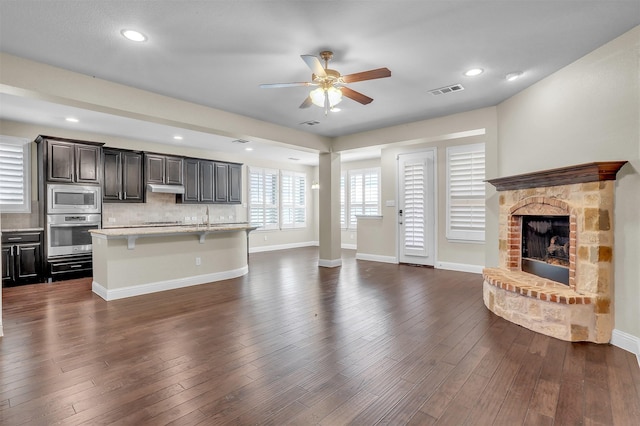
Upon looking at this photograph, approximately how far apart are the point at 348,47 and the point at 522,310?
3115 mm

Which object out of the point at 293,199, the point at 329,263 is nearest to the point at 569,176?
the point at 329,263

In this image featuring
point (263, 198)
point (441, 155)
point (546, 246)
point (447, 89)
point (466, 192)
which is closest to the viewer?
point (546, 246)

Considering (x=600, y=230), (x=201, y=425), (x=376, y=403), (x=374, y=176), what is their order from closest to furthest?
1. (x=201, y=425)
2. (x=376, y=403)
3. (x=600, y=230)
4. (x=374, y=176)

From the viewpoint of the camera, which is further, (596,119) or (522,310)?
→ (522,310)

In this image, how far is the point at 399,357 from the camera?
8.49 ft

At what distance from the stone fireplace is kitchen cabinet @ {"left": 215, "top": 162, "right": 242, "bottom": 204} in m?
6.24

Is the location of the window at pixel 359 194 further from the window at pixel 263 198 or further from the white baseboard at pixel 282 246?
the window at pixel 263 198

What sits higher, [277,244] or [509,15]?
[509,15]

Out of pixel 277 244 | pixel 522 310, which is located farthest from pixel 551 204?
pixel 277 244

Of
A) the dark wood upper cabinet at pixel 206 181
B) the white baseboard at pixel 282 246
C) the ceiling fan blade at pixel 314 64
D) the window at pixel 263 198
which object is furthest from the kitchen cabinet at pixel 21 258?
the ceiling fan blade at pixel 314 64

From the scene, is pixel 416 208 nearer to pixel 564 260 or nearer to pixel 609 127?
pixel 564 260

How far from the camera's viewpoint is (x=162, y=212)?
7.32 meters

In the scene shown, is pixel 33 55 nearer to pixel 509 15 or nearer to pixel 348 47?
pixel 348 47

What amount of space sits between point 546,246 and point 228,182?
683 cm
